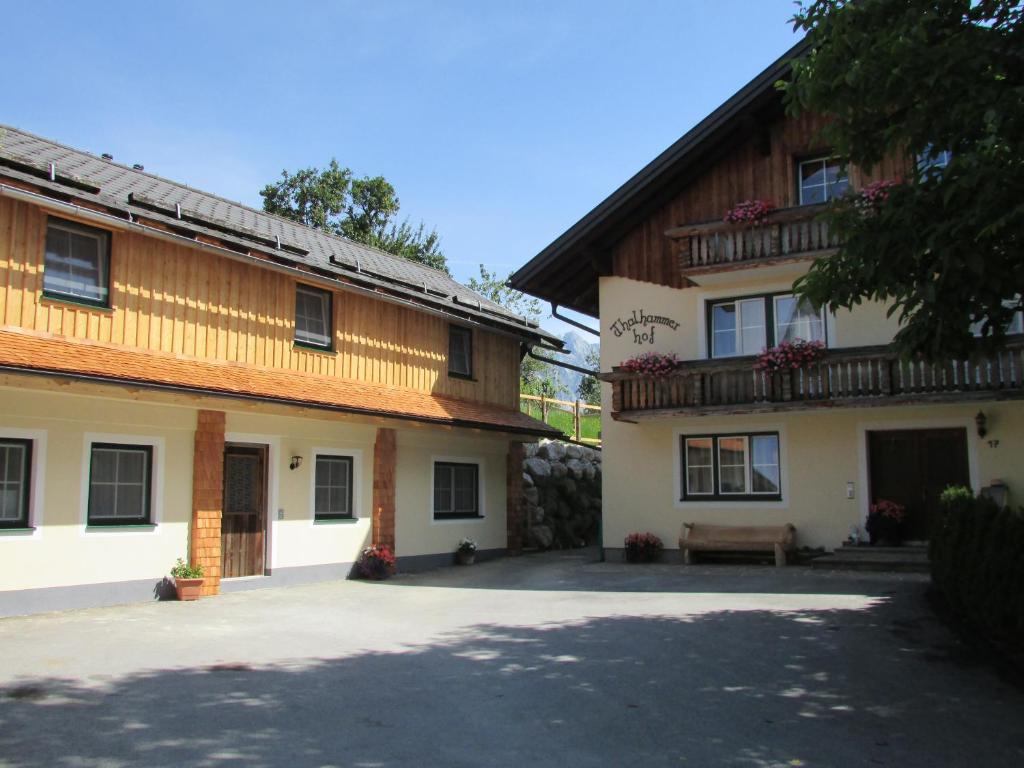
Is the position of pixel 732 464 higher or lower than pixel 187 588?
higher

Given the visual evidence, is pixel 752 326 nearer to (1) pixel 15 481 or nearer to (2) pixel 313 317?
(2) pixel 313 317

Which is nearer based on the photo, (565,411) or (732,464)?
(732,464)

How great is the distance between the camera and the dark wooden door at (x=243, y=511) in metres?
14.7

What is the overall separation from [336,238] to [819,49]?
14.8m

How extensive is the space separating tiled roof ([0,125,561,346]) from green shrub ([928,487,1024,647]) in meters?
10.8

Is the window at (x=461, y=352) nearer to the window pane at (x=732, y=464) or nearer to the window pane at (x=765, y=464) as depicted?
the window pane at (x=732, y=464)

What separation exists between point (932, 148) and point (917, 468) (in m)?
10.1

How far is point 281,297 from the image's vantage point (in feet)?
52.0

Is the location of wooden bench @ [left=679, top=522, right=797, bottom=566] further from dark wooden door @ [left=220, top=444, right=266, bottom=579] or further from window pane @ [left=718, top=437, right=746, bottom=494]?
dark wooden door @ [left=220, top=444, right=266, bottom=579]

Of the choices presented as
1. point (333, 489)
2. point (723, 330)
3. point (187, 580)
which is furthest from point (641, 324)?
point (187, 580)

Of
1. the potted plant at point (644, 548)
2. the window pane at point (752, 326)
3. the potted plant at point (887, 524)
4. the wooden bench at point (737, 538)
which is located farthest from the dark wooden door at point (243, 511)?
the potted plant at point (887, 524)

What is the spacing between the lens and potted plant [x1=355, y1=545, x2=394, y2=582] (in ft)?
54.3

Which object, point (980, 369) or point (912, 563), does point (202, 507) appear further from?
point (980, 369)

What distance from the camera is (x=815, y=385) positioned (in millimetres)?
Answer: 16016
